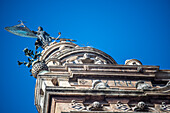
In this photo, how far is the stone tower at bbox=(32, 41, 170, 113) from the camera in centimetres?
2969

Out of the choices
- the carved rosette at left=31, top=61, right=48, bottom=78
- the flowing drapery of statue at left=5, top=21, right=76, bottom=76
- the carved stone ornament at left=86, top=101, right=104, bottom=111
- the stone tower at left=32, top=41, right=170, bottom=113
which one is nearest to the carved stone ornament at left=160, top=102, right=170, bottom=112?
the stone tower at left=32, top=41, right=170, bottom=113

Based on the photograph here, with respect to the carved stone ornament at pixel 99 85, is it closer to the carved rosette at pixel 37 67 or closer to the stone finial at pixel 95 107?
the stone finial at pixel 95 107

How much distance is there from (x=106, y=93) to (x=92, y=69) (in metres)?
5.58

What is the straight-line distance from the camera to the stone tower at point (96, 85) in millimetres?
29688

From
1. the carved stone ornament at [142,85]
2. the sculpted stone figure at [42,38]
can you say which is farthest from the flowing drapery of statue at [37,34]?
the carved stone ornament at [142,85]

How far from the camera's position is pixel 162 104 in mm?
30281

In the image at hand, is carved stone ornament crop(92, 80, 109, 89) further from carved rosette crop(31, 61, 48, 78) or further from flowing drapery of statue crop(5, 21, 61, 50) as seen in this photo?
flowing drapery of statue crop(5, 21, 61, 50)

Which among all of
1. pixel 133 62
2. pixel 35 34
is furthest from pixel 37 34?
pixel 133 62

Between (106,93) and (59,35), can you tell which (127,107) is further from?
(59,35)

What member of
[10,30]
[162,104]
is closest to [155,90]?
[162,104]

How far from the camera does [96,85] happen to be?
32.3 metres

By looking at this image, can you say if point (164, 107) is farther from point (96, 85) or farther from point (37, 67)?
point (37, 67)

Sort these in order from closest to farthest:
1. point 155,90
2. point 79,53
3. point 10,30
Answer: point 155,90 < point 79,53 < point 10,30

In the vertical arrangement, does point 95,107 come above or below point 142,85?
below
